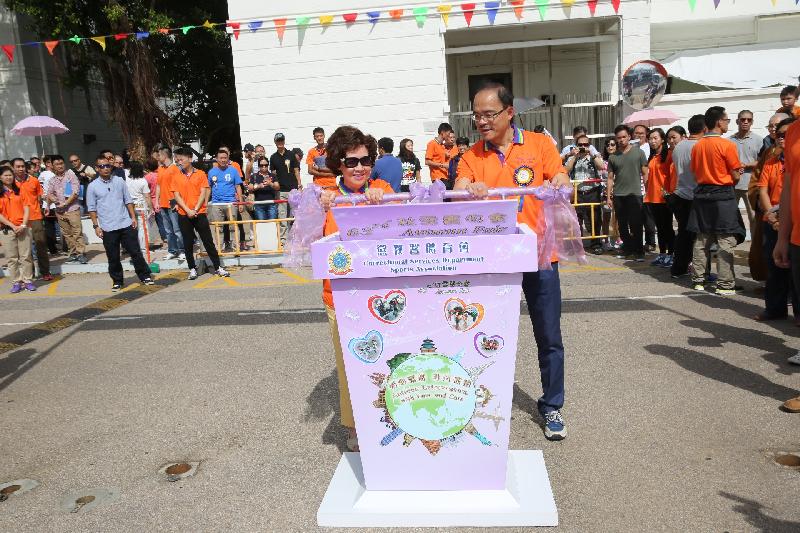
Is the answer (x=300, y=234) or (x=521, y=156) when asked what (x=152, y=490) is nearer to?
(x=300, y=234)

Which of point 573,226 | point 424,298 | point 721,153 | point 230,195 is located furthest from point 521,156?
point 230,195

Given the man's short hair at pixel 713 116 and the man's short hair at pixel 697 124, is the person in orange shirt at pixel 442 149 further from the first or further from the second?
the man's short hair at pixel 713 116

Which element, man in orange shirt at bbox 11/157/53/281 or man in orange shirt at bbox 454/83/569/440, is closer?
man in orange shirt at bbox 454/83/569/440

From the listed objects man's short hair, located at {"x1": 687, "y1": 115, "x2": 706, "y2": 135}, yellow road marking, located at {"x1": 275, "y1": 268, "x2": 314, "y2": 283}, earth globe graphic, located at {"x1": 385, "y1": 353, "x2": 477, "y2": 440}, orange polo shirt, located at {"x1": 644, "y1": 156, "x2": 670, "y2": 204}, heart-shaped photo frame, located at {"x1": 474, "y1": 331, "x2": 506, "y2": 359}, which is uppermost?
man's short hair, located at {"x1": 687, "y1": 115, "x2": 706, "y2": 135}

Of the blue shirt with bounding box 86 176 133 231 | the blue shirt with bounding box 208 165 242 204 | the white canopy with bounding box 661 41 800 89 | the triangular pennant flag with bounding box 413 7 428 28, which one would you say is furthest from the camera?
the white canopy with bounding box 661 41 800 89

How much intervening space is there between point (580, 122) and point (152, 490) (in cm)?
1414

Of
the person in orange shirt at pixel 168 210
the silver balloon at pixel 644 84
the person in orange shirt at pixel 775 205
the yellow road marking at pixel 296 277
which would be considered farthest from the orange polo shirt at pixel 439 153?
the person in orange shirt at pixel 775 205

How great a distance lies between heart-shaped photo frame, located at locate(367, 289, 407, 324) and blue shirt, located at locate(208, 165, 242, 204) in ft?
31.8

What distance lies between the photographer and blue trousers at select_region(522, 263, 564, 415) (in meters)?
3.83

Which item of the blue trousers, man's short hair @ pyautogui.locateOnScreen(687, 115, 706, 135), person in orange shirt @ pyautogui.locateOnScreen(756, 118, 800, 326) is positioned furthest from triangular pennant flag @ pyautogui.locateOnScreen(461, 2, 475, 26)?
the blue trousers

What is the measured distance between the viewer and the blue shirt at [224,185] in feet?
39.4

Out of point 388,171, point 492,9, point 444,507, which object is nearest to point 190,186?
point 388,171

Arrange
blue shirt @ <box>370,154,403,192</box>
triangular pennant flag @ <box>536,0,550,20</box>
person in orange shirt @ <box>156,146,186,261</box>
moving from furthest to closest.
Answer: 1. triangular pennant flag @ <box>536,0,550,20</box>
2. person in orange shirt @ <box>156,146,186,261</box>
3. blue shirt @ <box>370,154,403,192</box>

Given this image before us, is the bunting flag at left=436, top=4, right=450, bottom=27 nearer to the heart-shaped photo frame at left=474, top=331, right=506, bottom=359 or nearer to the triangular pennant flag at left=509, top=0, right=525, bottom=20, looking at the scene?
the triangular pennant flag at left=509, top=0, right=525, bottom=20
